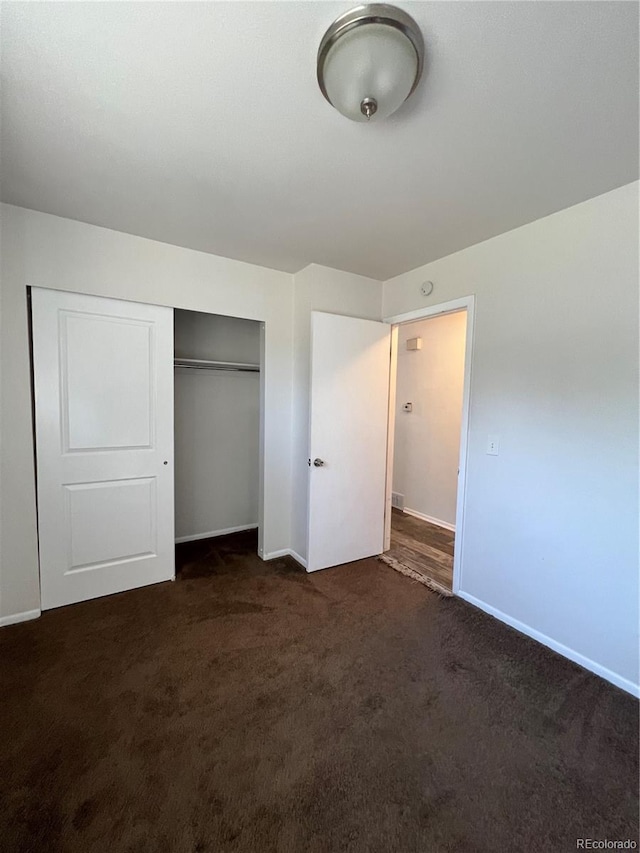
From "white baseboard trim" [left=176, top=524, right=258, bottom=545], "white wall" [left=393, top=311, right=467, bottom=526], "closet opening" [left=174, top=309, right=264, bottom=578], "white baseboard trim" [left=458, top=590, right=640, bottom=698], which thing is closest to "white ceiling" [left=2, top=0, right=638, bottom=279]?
"closet opening" [left=174, top=309, right=264, bottom=578]

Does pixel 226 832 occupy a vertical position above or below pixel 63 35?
below

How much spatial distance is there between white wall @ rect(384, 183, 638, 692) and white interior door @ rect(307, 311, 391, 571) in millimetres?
840

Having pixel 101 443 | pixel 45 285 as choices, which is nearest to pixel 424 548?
pixel 101 443

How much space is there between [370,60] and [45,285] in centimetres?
215

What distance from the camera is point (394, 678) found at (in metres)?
1.81

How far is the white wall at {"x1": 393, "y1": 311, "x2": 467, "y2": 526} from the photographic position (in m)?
4.03

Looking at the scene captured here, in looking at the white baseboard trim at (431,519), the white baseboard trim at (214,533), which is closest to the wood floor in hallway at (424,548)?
the white baseboard trim at (431,519)

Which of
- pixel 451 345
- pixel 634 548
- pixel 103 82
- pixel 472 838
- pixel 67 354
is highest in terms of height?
pixel 103 82

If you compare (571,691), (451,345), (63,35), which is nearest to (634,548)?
(571,691)

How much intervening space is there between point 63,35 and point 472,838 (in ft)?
9.36

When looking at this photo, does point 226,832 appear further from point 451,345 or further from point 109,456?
point 451,345

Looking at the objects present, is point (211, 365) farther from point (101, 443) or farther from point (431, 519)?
point (431, 519)

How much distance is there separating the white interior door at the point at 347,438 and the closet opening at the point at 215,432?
2.29ft

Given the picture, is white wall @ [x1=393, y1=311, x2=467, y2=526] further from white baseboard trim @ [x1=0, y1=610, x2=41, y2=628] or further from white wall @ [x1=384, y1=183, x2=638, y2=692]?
white baseboard trim @ [x1=0, y1=610, x2=41, y2=628]
